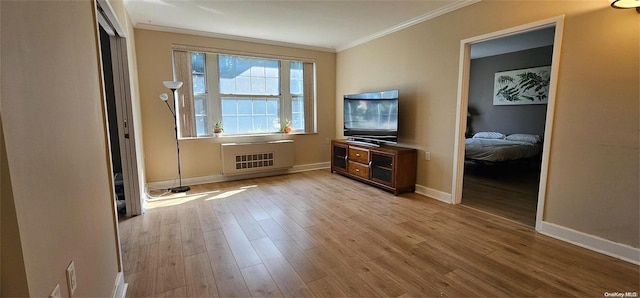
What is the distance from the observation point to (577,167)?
2.46 m

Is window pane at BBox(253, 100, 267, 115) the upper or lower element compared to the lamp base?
upper

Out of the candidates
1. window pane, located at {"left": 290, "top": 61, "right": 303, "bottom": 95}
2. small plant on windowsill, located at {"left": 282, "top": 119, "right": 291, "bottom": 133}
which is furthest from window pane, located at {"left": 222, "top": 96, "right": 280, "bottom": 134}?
window pane, located at {"left": 290, "top": 61, "right": 303, "bottom": 95}

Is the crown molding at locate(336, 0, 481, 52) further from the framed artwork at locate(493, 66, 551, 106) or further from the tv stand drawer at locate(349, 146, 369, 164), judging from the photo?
the framed artwork at locate(493, 66, 551, 106)

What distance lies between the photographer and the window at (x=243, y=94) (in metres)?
4.41

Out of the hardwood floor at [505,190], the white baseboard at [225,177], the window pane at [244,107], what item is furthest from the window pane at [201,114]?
the hardwood floor at [505,190]

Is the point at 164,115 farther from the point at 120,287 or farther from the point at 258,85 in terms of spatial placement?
the point at 120,287

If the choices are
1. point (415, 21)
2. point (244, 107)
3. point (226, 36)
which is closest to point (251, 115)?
point (244, 107)

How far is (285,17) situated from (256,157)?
7.51ft

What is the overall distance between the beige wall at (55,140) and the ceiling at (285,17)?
6.55 feet

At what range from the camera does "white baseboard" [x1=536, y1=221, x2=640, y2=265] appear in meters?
2.19

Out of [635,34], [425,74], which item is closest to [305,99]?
[425,74]

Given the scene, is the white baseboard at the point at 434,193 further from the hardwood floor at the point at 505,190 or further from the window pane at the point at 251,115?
the window pane at the point at 251,115

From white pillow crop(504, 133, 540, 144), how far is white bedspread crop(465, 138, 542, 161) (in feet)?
0.46

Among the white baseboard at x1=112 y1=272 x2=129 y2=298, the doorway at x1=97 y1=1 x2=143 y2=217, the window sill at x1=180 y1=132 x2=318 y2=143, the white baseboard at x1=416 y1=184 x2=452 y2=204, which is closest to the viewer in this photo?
the white baseboard at x1=112 y1=272 x2=129 y2=298
